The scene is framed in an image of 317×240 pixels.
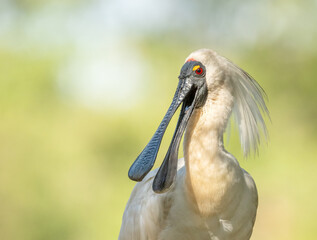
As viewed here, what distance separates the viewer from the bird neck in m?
2.23

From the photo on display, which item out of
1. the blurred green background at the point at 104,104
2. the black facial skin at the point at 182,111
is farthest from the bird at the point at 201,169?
the blurred green background at the point at 104,104

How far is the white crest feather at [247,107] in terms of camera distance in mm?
2432

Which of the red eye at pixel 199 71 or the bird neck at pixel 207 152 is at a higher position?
the red eye at pixel 199 71

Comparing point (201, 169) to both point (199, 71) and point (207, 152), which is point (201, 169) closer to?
point (207, 152)

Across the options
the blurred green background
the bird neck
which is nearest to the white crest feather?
the bird neck

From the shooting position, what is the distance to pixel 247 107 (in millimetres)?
2514

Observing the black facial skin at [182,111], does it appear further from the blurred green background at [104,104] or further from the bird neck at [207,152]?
the blurred green background at [104,104]

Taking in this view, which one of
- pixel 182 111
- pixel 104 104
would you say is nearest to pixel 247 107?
pixel 182 111

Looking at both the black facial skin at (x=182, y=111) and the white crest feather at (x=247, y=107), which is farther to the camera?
the white crest feather at (x=247, y=107)

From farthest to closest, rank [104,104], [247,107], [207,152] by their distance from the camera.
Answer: [104,104], [247,107], [207,152]

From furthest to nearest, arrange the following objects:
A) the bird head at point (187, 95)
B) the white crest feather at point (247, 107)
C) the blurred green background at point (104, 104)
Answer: the blurred green background at point (104, 104) → the white crest feather at point (247, 107) → the bird head at point (187, 95)

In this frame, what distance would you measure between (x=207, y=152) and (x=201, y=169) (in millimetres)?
77

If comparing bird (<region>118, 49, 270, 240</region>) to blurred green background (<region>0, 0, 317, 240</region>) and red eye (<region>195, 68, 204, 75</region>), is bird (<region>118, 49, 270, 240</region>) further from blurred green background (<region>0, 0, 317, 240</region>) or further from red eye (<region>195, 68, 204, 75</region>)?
blurred green background (<region>0, 0, 317, 240</region>)

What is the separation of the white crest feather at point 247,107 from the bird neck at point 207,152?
0.54 ft
